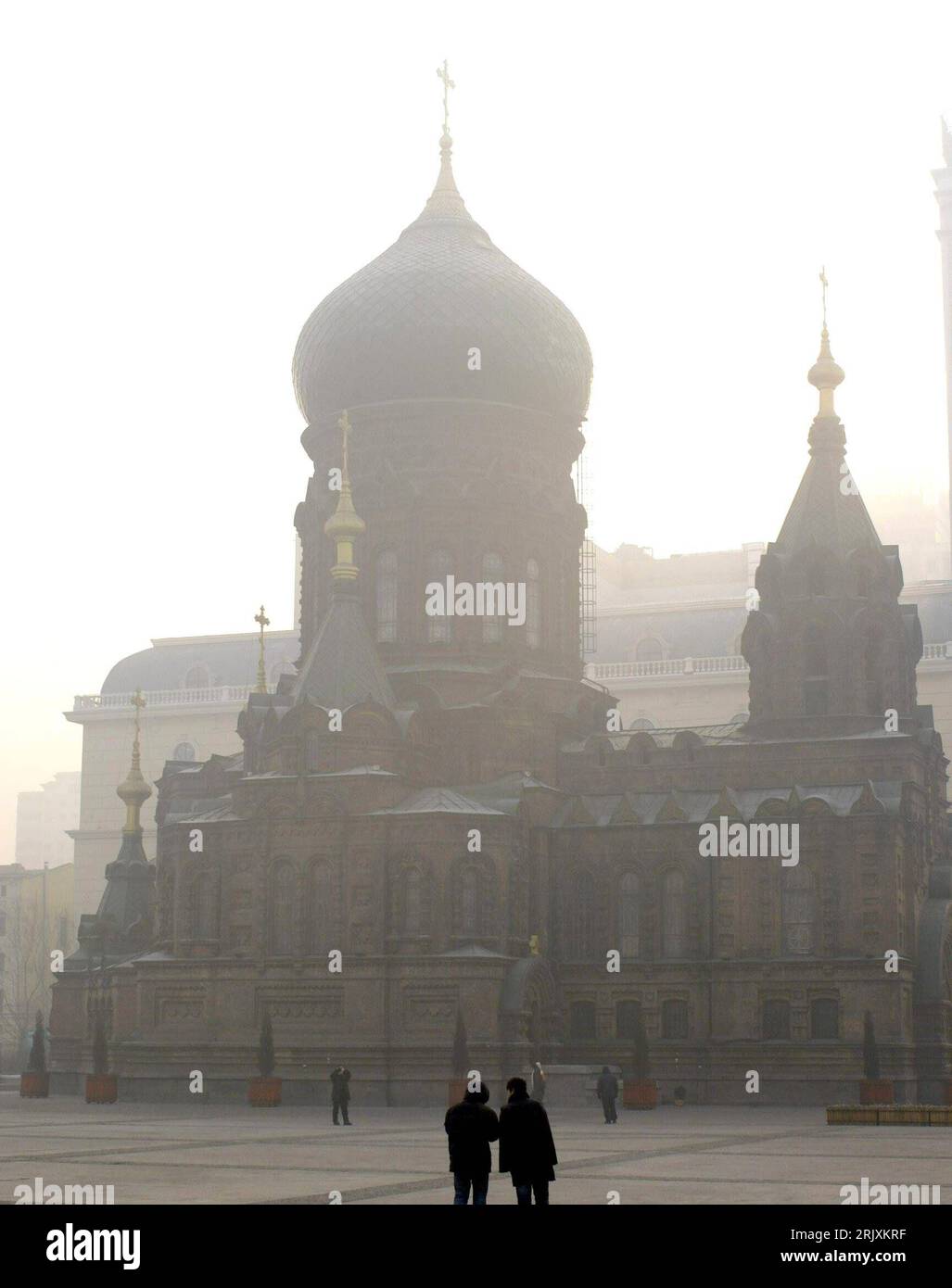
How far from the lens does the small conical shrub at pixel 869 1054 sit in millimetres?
Result: 43969

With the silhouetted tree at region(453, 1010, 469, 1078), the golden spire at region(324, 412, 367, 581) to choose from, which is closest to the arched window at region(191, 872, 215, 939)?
the silhouetted tree at region(453, 1010, 469, 1078)

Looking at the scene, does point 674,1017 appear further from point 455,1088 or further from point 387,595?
point 387,595

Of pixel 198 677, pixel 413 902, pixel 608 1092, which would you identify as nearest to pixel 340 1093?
pixel 608 1092

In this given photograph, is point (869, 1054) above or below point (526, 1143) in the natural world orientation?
below

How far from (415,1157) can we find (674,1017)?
2226 centimetres

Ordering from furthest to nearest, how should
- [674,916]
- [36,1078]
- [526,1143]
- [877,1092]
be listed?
1. [36,1078]
2. [674,916]
3. [877,1092]
4. [526,1143]

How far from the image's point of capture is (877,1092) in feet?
142

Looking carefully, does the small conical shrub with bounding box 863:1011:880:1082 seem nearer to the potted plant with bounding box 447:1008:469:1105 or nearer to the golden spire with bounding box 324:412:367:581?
the potted plant with bounding box 447:1008:469:1105

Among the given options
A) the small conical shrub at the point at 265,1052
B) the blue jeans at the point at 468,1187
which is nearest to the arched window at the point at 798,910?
the small conical shrub at the point at 265,1052

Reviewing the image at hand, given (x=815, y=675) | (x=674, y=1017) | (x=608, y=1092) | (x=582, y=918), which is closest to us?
(x=608, y=1092)

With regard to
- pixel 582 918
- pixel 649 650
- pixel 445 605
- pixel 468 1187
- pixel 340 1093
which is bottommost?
pixel 340 1093

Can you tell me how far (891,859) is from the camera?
4675 centimetres

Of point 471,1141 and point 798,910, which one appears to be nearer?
point 471,1141
